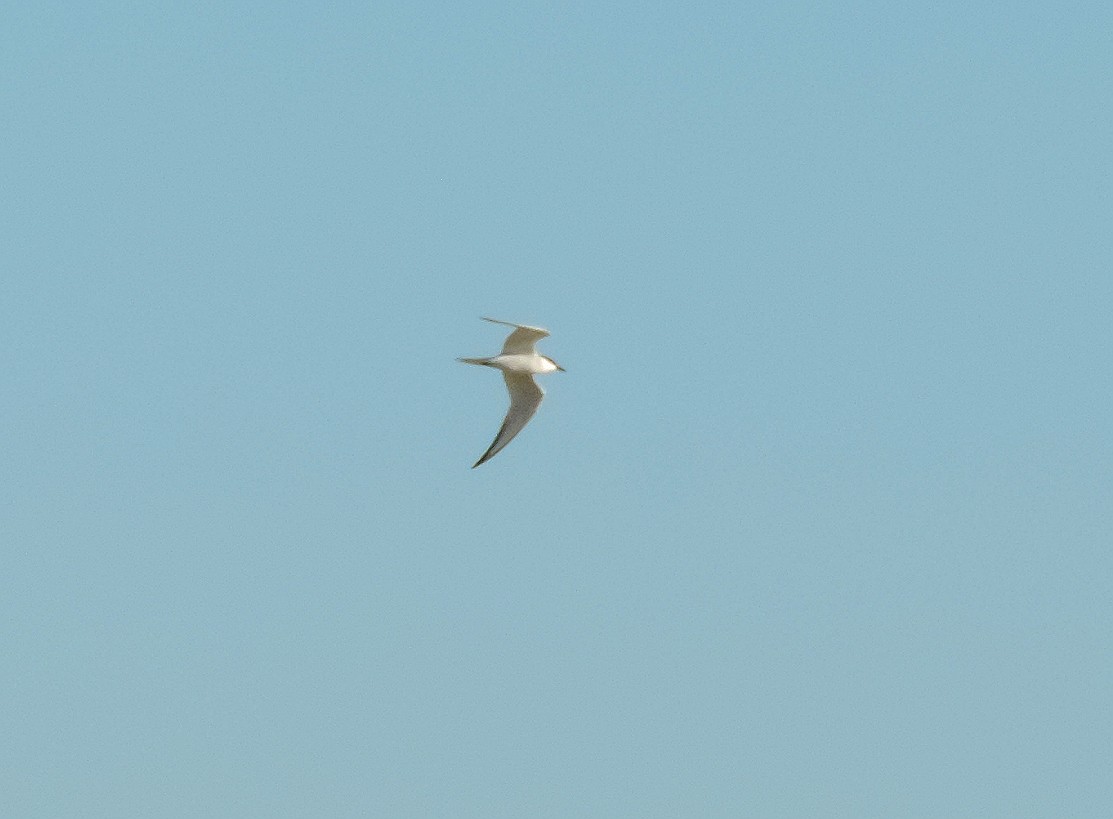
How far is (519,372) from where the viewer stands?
4741cm

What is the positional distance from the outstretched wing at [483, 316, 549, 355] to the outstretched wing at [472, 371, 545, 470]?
1314mm

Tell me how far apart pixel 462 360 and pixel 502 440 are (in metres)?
3.53

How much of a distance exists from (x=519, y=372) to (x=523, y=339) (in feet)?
5.17

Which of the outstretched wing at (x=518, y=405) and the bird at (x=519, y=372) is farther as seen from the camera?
the outstretched wing at (x=518, y=405)

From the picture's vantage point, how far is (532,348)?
4684cm

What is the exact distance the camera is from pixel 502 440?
48.2m

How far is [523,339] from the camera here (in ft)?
151

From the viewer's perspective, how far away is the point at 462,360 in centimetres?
4550

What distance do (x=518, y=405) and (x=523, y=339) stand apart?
2884 mm

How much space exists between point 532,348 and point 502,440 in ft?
9.46

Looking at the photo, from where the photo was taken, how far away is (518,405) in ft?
159

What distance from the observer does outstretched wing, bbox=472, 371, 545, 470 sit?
48.1 meters

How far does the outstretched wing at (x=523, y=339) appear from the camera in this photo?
148 ft

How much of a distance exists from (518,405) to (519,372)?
52.0 inches
